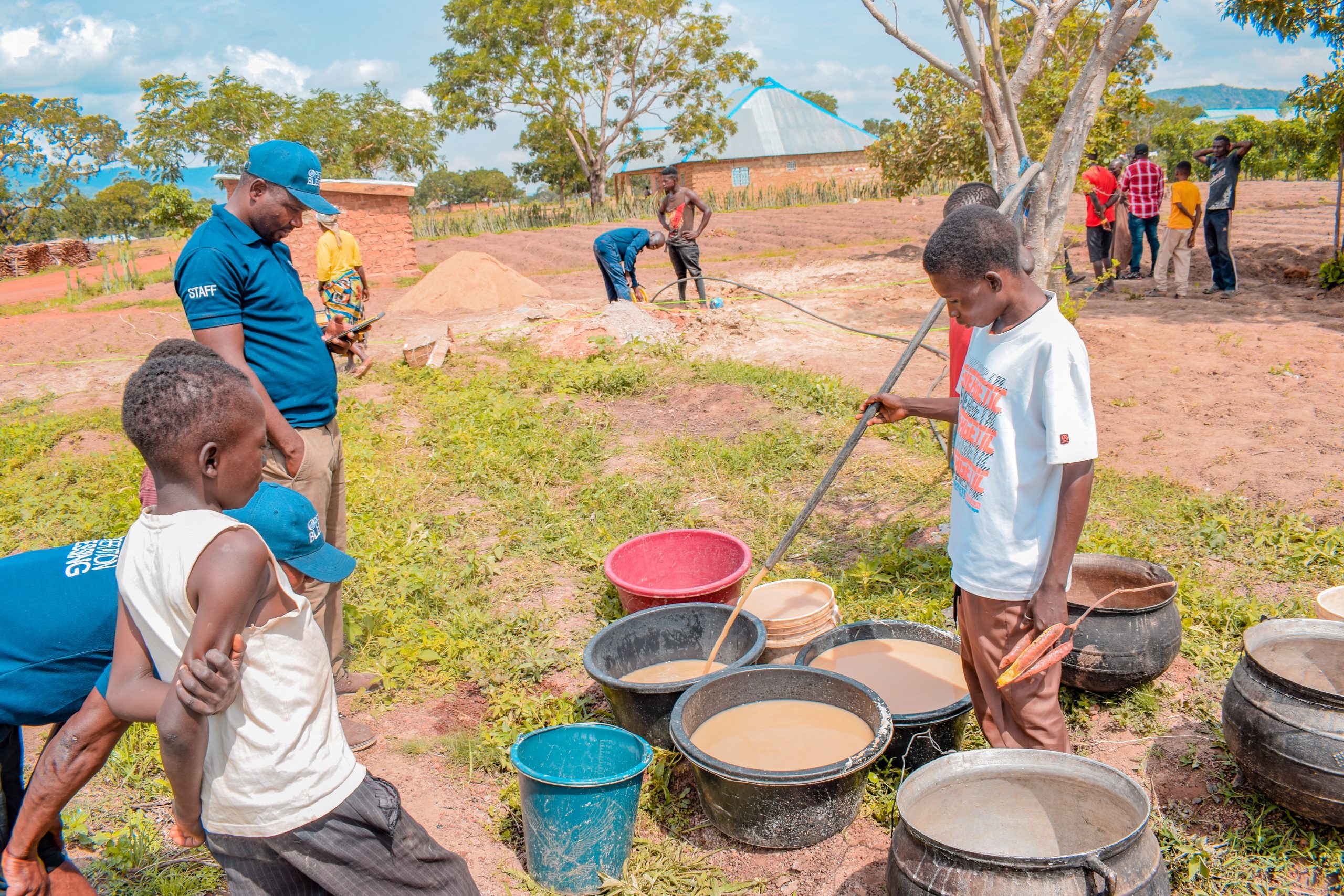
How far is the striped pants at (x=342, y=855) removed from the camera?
1.64 m

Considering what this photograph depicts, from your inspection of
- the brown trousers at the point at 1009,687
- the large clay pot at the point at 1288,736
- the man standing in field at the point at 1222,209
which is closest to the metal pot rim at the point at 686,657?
the brown trousers at the point at 1009,687

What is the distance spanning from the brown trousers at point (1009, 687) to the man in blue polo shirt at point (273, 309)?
2170 millimetres

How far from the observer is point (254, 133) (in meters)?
30.2

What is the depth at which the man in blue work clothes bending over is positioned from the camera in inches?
402

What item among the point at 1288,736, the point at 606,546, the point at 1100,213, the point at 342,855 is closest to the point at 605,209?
the point at 1100,213

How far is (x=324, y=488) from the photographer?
306cm

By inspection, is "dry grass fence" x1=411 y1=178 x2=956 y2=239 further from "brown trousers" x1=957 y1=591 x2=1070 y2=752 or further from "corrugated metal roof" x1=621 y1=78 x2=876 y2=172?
"brown trousers" x1=957 y1=591 x2=1070 y2=752

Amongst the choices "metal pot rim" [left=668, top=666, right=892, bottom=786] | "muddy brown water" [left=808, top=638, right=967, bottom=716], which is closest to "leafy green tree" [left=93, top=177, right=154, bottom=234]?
"muddy brown water" [left=808, top=638, right=967, bottom=716]

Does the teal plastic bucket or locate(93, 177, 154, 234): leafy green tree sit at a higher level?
locate(93, 177, 154, 234): leafy green tree

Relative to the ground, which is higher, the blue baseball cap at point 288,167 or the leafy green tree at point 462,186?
the leafy green tree at point 462,186

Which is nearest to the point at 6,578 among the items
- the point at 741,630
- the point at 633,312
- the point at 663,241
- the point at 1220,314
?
the point at 741,630

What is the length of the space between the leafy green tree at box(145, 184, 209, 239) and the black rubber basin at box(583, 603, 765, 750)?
25.3 meters

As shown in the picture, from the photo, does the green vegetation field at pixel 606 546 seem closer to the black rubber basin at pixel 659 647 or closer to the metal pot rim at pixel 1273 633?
the black rubber basin at pixel 659 647

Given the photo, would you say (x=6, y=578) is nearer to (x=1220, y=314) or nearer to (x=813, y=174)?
(x=1220, y=314)
